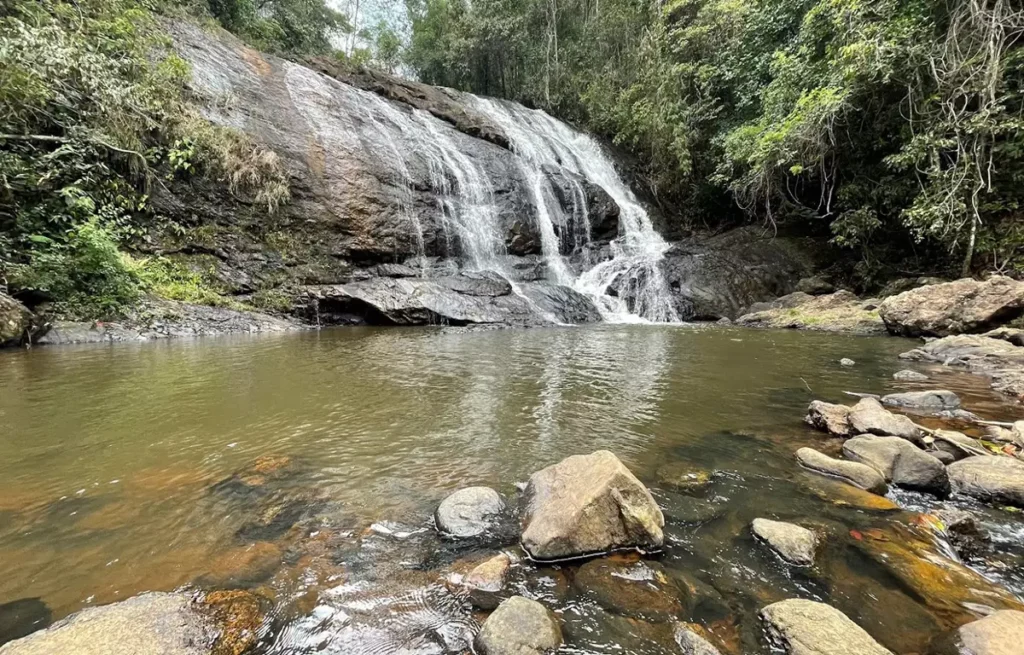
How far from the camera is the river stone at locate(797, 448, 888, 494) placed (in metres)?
2.80

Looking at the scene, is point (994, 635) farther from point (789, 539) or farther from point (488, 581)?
point (488, 581)

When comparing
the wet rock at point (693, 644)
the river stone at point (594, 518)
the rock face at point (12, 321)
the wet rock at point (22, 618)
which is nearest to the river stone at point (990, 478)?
the river stone at point (594, 518)

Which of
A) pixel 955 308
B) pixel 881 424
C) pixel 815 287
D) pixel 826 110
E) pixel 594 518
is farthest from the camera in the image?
pixel 815 287

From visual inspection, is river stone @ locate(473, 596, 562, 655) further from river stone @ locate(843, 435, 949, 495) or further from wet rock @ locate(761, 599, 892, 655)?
river stone @ locate(843, 435, 949, 495)

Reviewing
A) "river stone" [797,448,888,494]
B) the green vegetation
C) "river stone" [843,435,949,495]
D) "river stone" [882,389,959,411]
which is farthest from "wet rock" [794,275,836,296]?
"river stone" [797,448,888,494]

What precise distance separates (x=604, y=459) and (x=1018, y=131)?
1213cm

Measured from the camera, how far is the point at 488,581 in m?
1.97

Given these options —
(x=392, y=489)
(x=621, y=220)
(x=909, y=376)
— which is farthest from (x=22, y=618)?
(x=621, y=220)

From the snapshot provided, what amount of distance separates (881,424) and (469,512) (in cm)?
313

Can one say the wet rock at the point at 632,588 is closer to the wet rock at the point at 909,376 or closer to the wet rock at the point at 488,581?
the wet rock at the point at 488,581

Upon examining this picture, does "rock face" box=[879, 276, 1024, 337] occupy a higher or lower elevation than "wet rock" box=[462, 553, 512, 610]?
higher

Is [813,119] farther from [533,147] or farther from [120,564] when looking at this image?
[120,564]

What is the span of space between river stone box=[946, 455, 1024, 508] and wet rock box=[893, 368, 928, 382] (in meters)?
2.87

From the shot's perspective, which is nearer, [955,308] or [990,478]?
[990,478]
